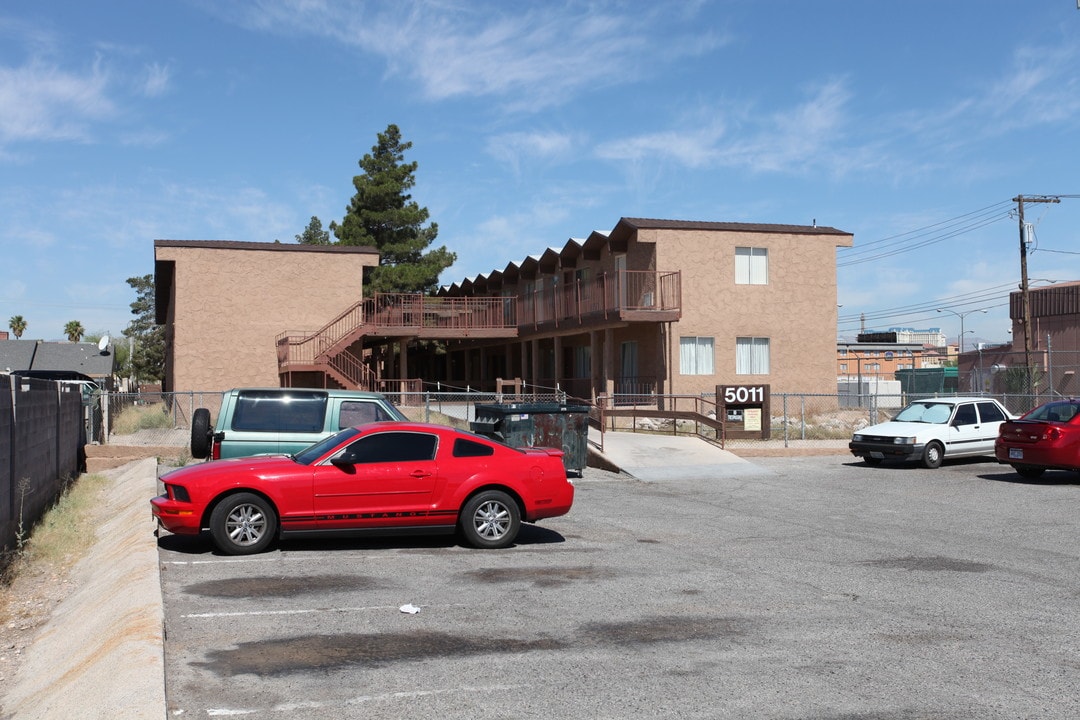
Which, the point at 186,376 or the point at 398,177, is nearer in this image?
the point at 186,376

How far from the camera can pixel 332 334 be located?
120 ft

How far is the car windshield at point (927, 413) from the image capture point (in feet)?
75.7

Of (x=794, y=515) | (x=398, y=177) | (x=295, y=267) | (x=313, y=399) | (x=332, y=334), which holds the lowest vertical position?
(x=794, y=515)

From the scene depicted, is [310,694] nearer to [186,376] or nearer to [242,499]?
[242,499]

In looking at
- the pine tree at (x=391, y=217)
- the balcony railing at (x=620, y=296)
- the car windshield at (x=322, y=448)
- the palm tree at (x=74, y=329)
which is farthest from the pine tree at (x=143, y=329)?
the car windshield at (x=322, y=448)

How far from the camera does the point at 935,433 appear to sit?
22.4 m

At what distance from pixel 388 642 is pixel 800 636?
3.02m

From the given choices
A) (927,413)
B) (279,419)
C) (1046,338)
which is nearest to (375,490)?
(279,419)

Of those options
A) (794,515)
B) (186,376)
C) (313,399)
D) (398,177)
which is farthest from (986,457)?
(398,177)

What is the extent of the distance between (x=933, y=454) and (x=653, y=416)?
244 inches

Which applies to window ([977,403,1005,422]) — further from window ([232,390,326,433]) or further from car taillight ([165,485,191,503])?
car taillight ([165,485,191,503])

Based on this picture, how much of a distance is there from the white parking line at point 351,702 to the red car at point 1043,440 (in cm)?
1612

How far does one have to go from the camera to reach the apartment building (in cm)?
3366

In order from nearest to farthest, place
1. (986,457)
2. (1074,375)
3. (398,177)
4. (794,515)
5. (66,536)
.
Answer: (66,536) → (794,515) → (986,457) → (1074,375) → (398,177)
